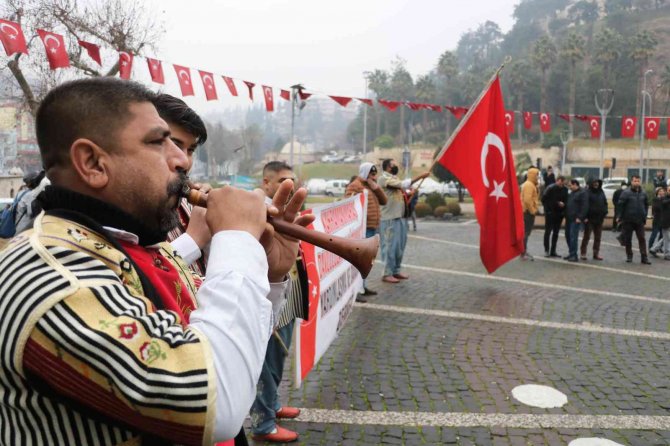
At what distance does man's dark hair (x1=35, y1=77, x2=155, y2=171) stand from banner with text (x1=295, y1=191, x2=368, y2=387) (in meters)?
2.28

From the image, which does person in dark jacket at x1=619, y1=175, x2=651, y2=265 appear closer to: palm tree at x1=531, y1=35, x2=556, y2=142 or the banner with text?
the banner with text

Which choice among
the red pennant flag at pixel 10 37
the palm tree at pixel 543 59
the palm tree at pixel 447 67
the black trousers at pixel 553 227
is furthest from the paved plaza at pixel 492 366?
the palm tree at pixel 447 67

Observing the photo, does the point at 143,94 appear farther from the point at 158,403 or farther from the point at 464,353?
the point at 464,353

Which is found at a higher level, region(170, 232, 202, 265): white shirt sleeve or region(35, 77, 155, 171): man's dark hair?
region(35, 77, 155, 171): man's dark hair

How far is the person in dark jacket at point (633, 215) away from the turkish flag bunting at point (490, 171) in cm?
473

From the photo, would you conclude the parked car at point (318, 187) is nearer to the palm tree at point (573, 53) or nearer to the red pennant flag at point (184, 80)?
the red pennant flag at point (184, 80)

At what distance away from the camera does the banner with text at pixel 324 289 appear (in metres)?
3.88

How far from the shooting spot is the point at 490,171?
7902 mm

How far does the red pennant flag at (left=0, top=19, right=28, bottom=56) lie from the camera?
8.48 metres

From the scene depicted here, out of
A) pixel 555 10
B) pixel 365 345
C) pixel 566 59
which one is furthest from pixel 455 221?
pixel 555 10

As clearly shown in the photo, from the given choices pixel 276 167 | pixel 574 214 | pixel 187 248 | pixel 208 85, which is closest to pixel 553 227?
pixel 574 214

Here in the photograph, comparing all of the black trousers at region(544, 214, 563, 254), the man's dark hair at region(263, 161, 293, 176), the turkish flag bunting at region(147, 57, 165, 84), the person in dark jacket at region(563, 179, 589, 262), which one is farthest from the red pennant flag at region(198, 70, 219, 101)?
the man's dark hair at region(263, 161, 293, 176)

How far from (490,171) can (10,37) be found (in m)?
7.38

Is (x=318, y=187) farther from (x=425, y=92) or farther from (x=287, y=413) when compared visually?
(x=287, y=413)
